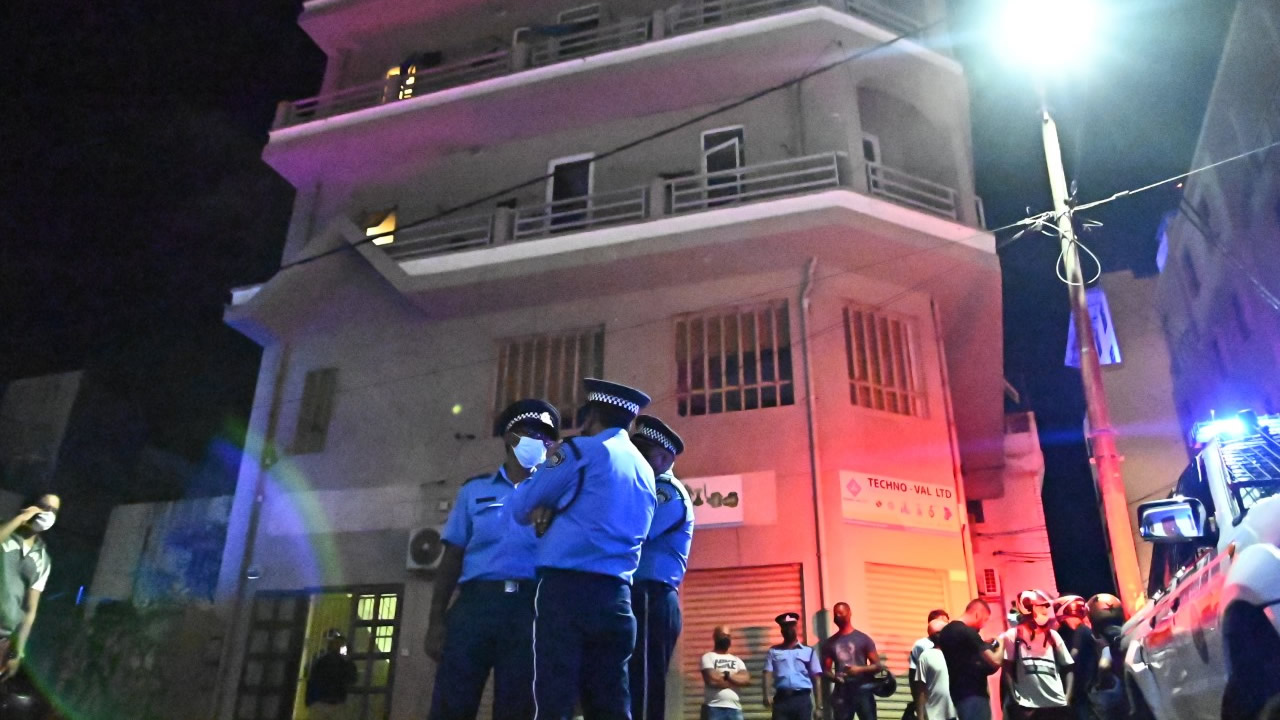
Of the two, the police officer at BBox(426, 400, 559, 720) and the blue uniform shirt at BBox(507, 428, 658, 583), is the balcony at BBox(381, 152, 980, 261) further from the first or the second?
the blue uniform shirt at BBox(507, 428, 658, 583)

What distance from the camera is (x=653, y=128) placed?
13.5m

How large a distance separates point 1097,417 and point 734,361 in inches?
174

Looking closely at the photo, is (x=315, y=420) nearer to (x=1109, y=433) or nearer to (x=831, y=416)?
(x=831, y=416)

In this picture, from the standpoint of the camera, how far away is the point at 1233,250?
1580cm

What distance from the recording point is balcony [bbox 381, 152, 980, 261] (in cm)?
1152

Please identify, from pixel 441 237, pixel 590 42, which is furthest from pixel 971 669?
pixel 590 42

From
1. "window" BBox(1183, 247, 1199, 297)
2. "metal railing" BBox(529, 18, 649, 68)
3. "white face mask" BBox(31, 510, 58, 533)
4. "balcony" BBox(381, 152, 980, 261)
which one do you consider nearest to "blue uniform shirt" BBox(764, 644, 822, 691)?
"white face mask" BBox(31, 510, 58, 533)

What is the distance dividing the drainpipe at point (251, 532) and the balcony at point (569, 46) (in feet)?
15.2

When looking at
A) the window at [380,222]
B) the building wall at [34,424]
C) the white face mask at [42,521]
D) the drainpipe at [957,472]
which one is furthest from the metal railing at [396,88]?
the white face mask at [42,521]

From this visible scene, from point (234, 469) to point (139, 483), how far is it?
536cm

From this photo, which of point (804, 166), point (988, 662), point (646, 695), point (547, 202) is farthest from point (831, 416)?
point (646, 695)

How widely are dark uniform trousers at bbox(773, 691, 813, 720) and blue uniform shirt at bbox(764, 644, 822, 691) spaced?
0.05m

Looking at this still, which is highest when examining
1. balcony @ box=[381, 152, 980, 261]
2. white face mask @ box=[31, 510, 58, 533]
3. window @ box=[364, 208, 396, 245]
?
window @ box=[364, 208, 396, 245]

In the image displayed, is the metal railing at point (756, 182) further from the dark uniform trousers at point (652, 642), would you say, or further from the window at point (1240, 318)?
the window at point (1240, 318)
